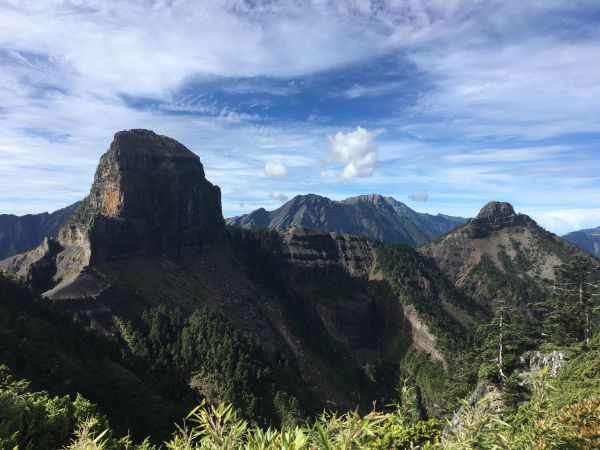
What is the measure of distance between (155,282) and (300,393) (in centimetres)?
6153

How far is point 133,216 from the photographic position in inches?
5851

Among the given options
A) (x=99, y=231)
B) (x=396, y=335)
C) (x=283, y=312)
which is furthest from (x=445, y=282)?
(x=99, y=231)

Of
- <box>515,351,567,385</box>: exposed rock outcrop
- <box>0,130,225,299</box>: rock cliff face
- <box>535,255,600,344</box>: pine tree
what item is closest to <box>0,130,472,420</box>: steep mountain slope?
<box>0,130,225,299</box>: rock cliff face

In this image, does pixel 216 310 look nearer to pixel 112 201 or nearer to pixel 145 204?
pixel 145 204

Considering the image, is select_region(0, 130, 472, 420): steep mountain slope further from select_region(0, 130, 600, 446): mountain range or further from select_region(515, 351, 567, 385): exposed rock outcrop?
select_region(515, 351, 567, 385): exposed rock outcrop

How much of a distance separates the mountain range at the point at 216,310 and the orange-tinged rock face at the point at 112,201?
75 centimetres

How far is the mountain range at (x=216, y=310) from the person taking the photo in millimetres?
75625

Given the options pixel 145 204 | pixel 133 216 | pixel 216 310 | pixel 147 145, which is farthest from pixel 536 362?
pixel 147 145

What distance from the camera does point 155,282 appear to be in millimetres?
136375

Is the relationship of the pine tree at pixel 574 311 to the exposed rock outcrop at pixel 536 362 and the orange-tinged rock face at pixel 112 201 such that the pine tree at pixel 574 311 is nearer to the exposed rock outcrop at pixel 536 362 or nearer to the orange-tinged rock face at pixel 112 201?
the exposed rock outcrop at pixel 536 362

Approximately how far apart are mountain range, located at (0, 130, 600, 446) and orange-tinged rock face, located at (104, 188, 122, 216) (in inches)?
29.7

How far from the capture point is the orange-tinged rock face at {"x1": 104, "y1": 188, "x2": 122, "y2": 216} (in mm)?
147750

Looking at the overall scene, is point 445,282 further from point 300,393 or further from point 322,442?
point 322,442

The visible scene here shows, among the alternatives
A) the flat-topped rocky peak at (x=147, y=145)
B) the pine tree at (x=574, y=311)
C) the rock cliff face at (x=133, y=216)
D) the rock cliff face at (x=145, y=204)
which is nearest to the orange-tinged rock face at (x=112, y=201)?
the rock cliff face at (x=145, y=204)
